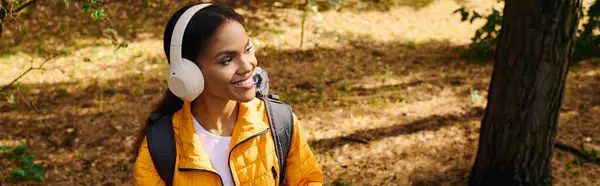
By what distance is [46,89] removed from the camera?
6.97 metres

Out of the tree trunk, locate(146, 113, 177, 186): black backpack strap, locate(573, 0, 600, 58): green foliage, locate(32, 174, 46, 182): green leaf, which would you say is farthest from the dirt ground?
locate(146, 113, 177, 186): black backpack strap

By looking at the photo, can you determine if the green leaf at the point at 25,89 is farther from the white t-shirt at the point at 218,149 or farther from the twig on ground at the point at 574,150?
the twig on ground at the point at 574,150

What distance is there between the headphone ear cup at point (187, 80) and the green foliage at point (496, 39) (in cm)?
543

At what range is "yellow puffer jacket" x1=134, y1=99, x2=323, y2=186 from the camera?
2322 mm

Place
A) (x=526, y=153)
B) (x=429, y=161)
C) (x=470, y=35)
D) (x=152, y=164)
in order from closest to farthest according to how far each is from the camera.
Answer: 1. (x=152, y=164)
2. (x=526, y=153)
3. (x=429, y=161)
4. (x=470, y=35)

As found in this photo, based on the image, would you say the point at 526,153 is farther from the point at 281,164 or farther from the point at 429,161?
the point at 281,164

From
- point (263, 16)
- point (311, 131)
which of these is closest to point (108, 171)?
point (311, 131)

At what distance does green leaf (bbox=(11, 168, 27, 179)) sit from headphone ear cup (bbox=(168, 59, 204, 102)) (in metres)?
3.36

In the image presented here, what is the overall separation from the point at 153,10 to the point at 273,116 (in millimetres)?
7612

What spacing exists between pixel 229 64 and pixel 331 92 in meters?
→ 4.63

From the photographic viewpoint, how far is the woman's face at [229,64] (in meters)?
2.16

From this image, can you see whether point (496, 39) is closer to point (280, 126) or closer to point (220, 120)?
point (280, 126)

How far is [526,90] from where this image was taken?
12.8ft

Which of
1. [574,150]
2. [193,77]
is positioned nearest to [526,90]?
[574,150]
